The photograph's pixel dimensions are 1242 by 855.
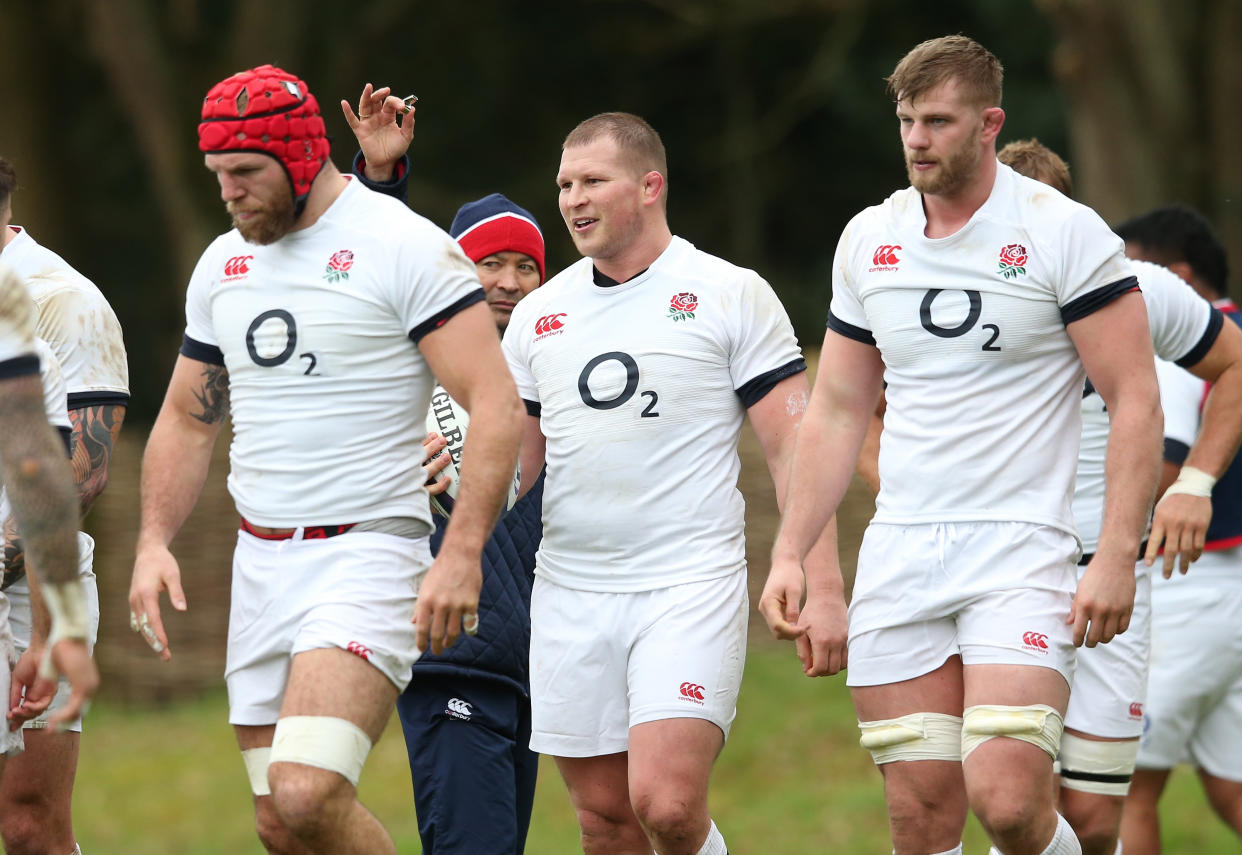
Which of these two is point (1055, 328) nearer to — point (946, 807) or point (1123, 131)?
point (946, 807)

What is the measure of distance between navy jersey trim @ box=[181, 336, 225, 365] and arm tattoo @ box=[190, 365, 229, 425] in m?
0.02

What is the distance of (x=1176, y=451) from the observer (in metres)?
6.68

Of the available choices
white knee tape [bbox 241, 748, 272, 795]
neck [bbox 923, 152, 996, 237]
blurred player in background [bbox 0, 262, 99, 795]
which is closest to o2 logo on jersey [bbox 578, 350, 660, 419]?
neck [bbox 923, 152, 996, 237]

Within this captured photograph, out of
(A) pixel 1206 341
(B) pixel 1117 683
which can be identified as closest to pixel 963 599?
(B) pixel 1117 683

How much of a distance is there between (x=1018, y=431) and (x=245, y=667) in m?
2.35

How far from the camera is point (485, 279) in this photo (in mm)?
6340

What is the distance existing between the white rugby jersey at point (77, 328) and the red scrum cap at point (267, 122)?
3.90 ft

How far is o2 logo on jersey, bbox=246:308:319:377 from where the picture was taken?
5020 millimetres

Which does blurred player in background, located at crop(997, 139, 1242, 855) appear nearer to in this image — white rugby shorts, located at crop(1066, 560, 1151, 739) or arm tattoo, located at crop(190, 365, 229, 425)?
white rugby shorts, located at crop(1066, 560, 1151, 739)

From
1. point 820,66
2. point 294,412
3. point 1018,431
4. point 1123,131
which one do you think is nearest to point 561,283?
point 294,412

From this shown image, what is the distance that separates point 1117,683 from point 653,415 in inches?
74.3

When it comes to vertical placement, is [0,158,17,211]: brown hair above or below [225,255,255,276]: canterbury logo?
above

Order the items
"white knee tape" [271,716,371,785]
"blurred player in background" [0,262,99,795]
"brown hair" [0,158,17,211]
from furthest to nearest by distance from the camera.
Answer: "brown hair" [0,158,17,211]
"white knee tape" [271,716,371,785]
"blurred player in background" [0,262,99,795]

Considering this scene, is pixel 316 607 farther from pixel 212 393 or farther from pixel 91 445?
pixel 91 445
